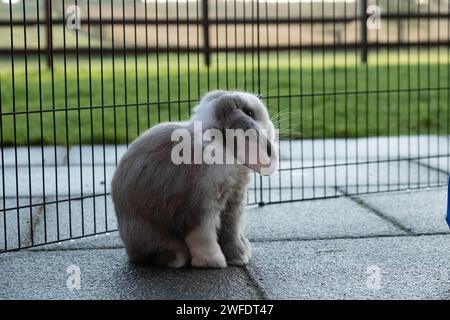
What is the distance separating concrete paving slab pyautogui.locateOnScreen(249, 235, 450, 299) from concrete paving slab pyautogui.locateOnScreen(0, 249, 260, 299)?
0.58 ft

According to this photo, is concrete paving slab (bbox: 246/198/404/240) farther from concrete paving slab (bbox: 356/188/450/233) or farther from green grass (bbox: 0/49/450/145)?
green grass (bbox: 0/49/450/145)

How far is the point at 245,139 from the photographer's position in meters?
3.68

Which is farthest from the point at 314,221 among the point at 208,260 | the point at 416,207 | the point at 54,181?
the point at 54,181

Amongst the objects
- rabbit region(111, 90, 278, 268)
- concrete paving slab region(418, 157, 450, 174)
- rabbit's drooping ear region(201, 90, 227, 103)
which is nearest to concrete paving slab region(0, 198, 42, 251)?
rabbit region(111, 90, 278, 268)

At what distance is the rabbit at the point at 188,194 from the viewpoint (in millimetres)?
3742

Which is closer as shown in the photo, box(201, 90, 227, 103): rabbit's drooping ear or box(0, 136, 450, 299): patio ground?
box(0, 136, 450, 299): patio ground

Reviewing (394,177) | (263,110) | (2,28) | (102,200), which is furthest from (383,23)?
(263,110)

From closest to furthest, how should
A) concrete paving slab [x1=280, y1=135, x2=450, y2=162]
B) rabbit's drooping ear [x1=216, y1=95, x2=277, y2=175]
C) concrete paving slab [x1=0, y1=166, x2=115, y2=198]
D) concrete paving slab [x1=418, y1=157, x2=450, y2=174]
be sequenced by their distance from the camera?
rabbit's drooping ear [x1=216, y1=95, x2=277, y2=175], concrete paving slab [x1=0, y1=166, x2=115, y2=198], concrete paving slab [x1=418, y1=157, x2=450, y2=174], concrete paving slab [x1=280, y1=135, x2=450, y2=162]

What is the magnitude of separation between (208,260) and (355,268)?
0.67m

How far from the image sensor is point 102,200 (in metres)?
5.57

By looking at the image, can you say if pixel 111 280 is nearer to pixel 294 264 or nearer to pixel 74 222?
pixel 294 264

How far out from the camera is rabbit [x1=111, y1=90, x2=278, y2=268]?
3742 millimetres

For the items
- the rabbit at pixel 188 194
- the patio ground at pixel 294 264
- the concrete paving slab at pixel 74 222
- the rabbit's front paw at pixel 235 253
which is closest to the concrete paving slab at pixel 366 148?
the patio ground at pixel 294 264
